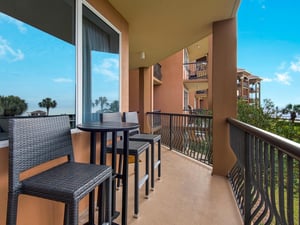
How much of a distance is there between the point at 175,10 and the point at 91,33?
1276mm

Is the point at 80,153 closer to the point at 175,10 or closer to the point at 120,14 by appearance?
the point at 120,14

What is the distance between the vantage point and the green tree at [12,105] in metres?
1.27

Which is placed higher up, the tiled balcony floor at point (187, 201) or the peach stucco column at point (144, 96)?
the peach stucco column at point (144, 96)

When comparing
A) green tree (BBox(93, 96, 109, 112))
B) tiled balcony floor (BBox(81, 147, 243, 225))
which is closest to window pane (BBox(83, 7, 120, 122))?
green tree (BBox(93, 96, 109, 112))

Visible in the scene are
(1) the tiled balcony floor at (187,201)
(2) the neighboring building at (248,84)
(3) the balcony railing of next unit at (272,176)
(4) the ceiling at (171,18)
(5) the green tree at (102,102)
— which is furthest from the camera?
(2) the neighboring building at (248,84)

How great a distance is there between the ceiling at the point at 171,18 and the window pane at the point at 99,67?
46cm

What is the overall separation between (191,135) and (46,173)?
394 cm

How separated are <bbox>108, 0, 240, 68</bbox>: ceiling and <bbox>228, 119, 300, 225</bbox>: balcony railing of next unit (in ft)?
6.29

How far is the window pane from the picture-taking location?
7.04ft

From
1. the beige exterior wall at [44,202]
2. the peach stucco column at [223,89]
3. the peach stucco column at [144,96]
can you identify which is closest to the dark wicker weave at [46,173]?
the beige exterior wall at [44,202]

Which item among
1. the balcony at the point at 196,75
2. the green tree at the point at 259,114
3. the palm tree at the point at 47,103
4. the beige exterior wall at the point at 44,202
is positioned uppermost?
the balcony at the point at 196,75

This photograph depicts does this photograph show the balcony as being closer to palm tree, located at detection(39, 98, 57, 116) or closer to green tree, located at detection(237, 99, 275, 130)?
green tree, located at detection(237, 99, 275, 130)

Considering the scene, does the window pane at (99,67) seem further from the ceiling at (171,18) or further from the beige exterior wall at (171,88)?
the beige exterior wall at (171,88)

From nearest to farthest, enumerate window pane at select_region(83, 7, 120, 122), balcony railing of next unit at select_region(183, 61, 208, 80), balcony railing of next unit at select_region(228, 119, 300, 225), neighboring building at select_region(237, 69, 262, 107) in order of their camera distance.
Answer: balcony railing of next unit at select_region(228, 119, 300, 225) → window pane at select_region(83, 7, 120, 122) → balcony railing of next unit at select_region(183, 61, 208, 80) → neighboring building at select_region(237, 69, 262, 107)
